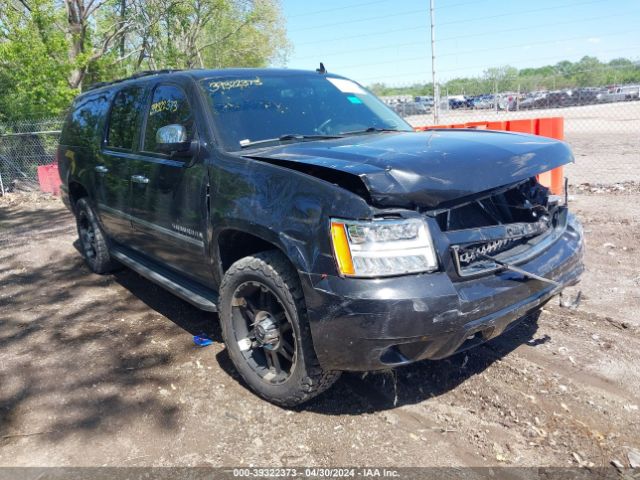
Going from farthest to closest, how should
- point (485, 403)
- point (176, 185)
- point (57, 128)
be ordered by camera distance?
point (57, 128) < point (176, 185) < point (485, 403)

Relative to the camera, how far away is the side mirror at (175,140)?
3.37m

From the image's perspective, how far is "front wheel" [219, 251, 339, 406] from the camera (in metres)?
2.74

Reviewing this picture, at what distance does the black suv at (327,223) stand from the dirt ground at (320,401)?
0.30m

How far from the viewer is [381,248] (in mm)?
2422

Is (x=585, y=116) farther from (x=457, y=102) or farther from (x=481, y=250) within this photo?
(x=481, y=250)

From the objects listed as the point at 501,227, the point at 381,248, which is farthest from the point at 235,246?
the point at 501,227

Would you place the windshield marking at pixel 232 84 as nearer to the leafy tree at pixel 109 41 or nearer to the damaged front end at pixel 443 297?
the damaged front end at pixel 443 297

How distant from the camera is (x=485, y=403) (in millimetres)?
3023

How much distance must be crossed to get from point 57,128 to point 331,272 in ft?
39.3

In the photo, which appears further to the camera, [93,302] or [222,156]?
[93,302]

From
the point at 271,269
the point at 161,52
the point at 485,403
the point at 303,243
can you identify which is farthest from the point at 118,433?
the point at 161,52

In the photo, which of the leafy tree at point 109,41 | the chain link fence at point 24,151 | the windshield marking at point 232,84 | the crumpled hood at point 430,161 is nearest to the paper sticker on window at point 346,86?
the windshield marking at point 232,84

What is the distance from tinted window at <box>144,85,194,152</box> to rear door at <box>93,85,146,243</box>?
0.73 ft

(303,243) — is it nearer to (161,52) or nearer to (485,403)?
(485,403)
